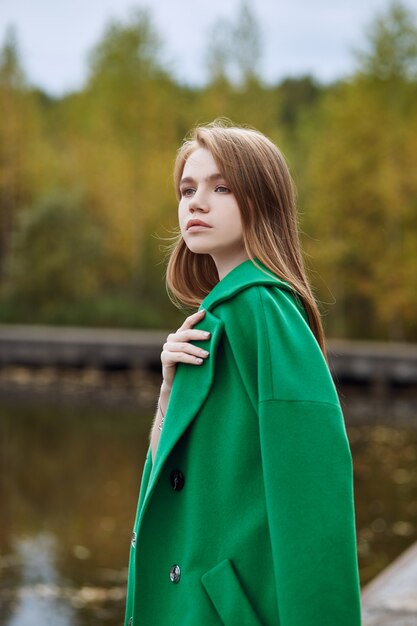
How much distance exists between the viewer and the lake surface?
257 inches

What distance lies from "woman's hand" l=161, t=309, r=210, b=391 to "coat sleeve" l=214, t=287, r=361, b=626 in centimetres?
8

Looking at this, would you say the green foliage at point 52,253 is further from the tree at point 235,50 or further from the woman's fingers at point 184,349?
the woman's fingers at point 184,349

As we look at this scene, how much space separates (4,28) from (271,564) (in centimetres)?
3116

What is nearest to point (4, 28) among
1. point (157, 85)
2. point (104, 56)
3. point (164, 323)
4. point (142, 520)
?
point (104, 56)

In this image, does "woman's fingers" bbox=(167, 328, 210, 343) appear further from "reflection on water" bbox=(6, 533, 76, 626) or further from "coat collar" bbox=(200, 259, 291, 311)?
"reflection on water" bbox=(6, 533, 76, 626)

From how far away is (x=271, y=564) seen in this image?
1.62 m

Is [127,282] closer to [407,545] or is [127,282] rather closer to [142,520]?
[407,545]

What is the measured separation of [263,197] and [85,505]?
814 centimetres

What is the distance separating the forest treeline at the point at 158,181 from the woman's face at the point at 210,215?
22473 millimetres

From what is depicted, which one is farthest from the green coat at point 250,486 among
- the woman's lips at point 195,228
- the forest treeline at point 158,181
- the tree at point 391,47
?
the tree at point 391,47

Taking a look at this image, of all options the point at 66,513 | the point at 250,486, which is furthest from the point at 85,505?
the point at 250,486

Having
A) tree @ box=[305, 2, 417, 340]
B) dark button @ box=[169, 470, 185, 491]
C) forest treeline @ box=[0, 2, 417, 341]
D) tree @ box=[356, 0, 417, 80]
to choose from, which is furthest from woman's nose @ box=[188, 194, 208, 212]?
tree @ box=[356, 0, 417, 80]

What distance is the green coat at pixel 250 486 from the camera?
5.06ft

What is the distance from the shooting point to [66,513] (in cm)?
916
